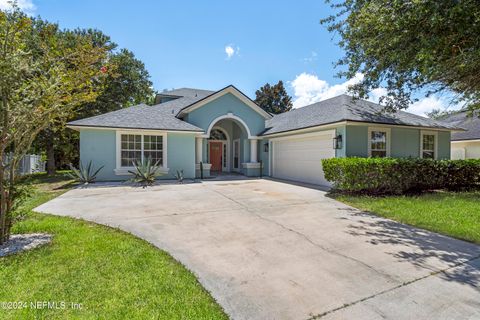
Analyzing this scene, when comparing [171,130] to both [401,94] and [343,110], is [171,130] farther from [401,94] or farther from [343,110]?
[401,94]

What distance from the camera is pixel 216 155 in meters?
20.2

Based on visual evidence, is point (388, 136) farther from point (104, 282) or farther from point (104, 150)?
point (104, 150)

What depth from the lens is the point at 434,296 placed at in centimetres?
288

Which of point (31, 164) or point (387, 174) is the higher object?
point (387, 174)

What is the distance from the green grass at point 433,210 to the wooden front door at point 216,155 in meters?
12.5

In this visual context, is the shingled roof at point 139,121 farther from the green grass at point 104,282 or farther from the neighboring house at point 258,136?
the green grass at point 104,282

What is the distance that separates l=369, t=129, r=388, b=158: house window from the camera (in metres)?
11.7

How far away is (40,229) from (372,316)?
5.94m

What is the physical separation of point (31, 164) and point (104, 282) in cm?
2311

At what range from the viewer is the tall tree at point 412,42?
5066mm

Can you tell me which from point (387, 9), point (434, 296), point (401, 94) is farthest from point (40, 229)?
point (401, 94)

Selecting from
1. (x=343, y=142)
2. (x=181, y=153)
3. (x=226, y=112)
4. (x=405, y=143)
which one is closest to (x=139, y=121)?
(x=181, y=153)

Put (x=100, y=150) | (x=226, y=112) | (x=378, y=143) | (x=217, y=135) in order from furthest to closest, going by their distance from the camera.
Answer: (x=217, y=135)
(x=226, y=112)
(x=100, y=150)
(x=378, y=143)

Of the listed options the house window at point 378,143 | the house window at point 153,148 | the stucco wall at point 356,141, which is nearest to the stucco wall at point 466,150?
the house window at point 378,143
